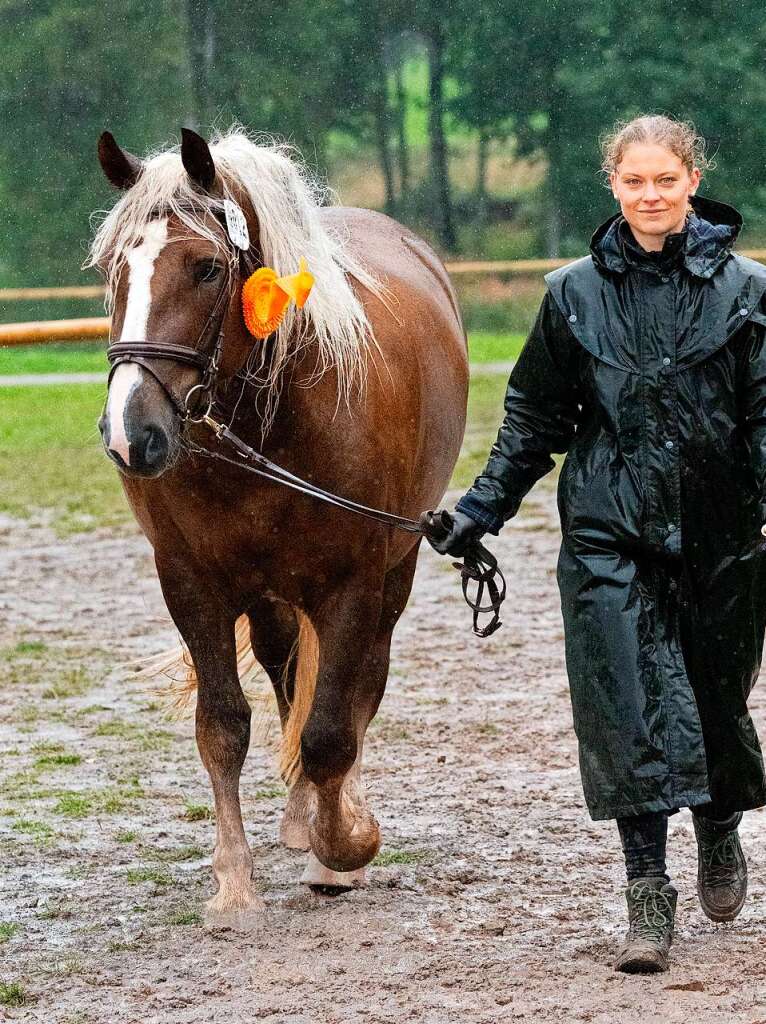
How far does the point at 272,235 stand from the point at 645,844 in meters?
1.54

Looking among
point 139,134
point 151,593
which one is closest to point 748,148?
point 139,134

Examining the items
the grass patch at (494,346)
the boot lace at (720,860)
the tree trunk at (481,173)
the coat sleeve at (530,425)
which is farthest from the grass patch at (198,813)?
the tree trunk at (481,173)

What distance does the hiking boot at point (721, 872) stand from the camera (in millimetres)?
3445

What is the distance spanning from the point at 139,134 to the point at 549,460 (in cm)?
1899

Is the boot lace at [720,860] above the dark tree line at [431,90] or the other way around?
the other way around

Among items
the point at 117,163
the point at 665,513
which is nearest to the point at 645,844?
the point at 665,513

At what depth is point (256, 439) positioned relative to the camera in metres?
3.61

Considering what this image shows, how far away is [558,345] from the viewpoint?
3.32 meters

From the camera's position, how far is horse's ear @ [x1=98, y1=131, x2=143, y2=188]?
344 centimetres

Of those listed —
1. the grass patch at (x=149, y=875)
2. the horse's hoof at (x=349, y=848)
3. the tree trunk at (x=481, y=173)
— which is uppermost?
the tree trunk at (x=481, y=173)

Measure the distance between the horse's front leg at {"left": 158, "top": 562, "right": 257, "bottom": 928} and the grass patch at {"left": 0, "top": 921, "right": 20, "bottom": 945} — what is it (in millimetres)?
441

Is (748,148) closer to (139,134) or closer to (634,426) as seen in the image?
(139,134)

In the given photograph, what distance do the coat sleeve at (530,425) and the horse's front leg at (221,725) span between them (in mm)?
690

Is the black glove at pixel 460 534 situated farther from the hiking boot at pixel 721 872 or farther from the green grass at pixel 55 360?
the green grass at pixel 55 360
